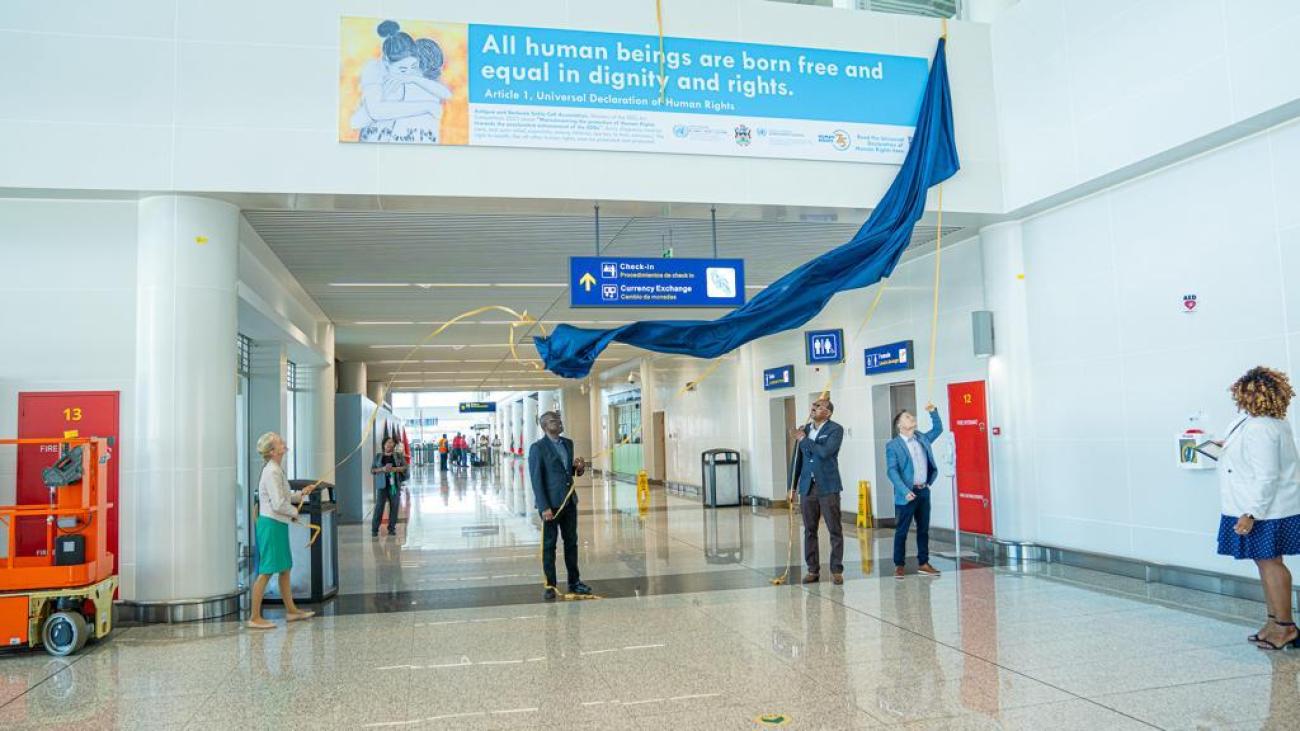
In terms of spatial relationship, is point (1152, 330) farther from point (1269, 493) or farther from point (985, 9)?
point (985, 9)

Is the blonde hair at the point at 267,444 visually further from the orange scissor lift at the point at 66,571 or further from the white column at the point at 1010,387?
the white column at the point at 1010,387

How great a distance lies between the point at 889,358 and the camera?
36.5 ft

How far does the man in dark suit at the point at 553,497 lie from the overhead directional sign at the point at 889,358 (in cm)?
499

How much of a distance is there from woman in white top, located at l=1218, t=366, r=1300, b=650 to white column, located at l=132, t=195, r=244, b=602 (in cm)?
705

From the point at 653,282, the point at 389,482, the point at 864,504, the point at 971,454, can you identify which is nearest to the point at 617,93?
the point at 653,282

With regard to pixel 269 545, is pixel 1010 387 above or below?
above

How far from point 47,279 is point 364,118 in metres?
2.75

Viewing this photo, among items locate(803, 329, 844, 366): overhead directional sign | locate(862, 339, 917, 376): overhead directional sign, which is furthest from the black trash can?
locate(803, 329, 844, 366): overhead directional sign

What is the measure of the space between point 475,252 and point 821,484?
4.88 meters

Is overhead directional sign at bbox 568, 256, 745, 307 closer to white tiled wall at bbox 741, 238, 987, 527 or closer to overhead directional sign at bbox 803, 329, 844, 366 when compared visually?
white tiled wall at bbox 741, 238, 987, 527

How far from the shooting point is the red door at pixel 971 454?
9.10 meters

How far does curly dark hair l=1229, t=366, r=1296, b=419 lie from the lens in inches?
198

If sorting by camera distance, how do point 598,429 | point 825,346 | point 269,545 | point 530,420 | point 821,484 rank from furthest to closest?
point 530,420 → point 598,429 → point 825,346 → point 821,484 → point 269,545

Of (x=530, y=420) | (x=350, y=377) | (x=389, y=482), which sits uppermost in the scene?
(x=350, y=377)
